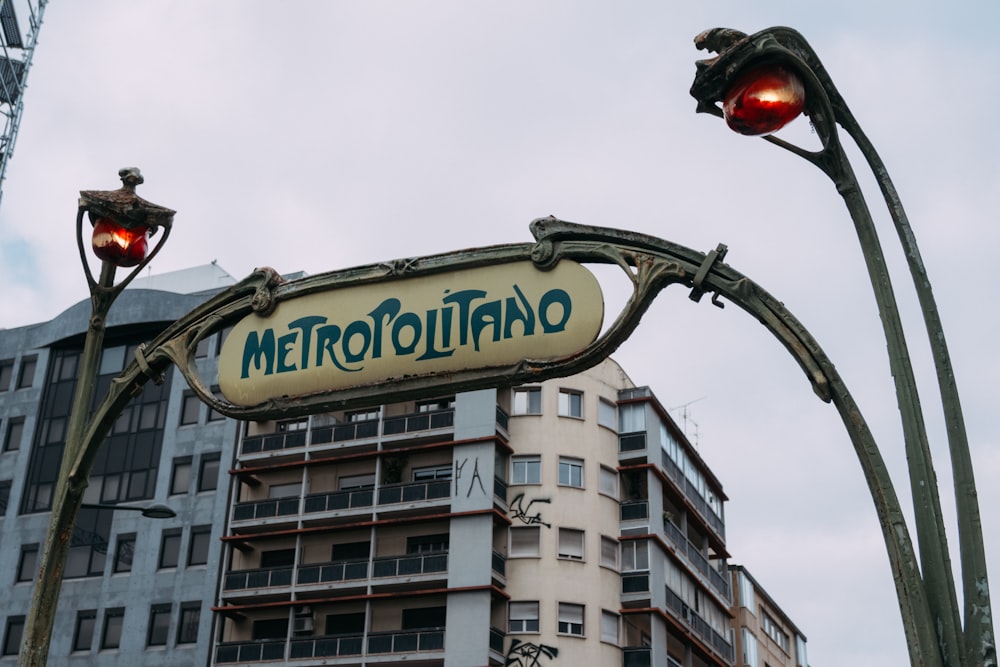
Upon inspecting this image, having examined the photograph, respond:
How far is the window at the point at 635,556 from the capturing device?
161 ft

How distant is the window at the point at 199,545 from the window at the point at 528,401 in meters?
13.1

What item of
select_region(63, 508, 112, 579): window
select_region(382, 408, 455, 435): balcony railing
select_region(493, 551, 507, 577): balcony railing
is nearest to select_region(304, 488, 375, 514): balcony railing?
select_region(382, 408, 455, 435): balcony railing

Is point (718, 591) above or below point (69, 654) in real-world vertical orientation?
above

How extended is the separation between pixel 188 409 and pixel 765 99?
4851cm

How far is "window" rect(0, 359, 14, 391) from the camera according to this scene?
2178 inches

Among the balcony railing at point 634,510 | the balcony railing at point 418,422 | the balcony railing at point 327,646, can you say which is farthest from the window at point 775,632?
the balcony railing at point 327,646

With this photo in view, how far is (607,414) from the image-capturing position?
51.3 m

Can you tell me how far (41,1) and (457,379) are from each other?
5258 cm

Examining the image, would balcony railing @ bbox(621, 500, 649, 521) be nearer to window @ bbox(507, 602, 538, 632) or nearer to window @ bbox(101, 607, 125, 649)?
window @ bbox(507, 602, 538, 632)

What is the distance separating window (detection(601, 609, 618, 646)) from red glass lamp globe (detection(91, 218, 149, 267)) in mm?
41567

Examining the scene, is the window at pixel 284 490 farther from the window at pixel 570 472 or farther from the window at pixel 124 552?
the window at pixel 570 472

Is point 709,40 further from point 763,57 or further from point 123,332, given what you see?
point 123,332

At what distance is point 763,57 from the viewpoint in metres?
5.32

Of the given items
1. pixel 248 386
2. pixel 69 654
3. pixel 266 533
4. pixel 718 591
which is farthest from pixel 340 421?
pixel 248 386
